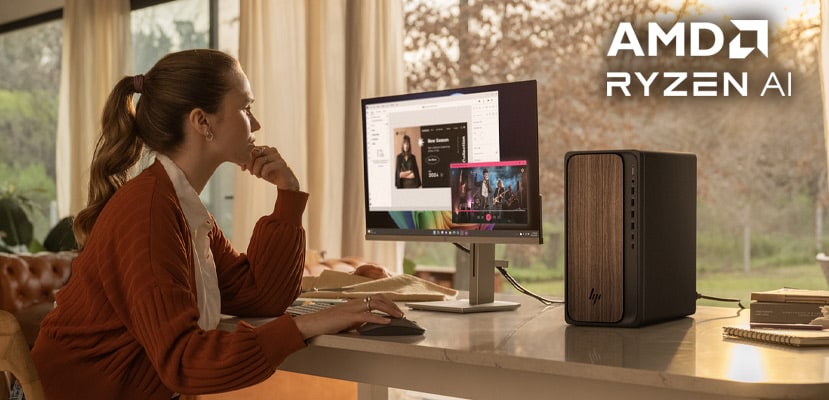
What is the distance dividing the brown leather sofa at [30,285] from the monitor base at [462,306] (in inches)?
106

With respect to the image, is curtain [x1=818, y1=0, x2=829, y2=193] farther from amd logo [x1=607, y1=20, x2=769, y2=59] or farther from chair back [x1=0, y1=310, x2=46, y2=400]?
chair back [x1=0, y1=310, x2=46, y2=400]

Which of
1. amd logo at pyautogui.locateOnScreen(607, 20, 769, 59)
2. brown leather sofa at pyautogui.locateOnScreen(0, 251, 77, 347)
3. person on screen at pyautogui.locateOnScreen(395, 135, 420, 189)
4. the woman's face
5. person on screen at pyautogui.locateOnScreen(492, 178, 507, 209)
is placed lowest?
brown leather sofa at pyautogui.locateOnScreen(0, 251, 77, 347)

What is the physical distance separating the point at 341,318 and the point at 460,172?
52cm

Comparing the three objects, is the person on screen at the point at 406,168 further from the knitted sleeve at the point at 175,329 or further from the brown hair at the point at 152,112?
the knitted sleeve at the point at 175,329

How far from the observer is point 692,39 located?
15.6 feet

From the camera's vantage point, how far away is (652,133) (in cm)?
475

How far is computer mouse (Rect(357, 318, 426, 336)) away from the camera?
1.64m

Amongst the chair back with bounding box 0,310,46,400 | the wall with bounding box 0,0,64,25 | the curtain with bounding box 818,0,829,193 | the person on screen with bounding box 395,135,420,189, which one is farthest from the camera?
the wall with bounding box 0,0,64,25

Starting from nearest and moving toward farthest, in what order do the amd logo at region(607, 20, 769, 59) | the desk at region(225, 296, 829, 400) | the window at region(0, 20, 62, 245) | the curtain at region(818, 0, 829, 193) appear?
the desk at region(225, 296, 829, 400), the curtain at region(818, 0, 829, 193), the amd logo at region(607, 20, 769, 59), the window at region(0, 20, 62, 245)

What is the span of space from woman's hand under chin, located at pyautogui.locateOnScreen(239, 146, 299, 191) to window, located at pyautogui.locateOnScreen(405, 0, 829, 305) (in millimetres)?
2654

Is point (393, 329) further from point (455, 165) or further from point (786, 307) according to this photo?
point (786, 307)

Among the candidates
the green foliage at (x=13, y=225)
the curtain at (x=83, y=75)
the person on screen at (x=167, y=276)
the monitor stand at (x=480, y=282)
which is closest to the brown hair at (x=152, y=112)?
the person on screen at (x=167, y=276)

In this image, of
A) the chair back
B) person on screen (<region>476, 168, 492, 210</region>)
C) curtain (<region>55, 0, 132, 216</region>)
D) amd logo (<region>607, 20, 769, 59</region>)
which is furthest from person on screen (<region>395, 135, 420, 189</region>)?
curtain (<region>55, 0, 132, 216</region>)

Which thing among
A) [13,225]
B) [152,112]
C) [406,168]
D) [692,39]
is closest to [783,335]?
[406,168]
